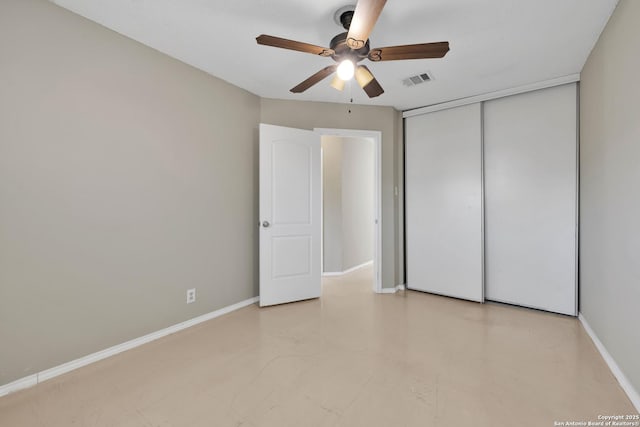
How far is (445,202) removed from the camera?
3770mm

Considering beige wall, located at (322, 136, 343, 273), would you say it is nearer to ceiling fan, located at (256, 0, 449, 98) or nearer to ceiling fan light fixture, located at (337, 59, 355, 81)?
ceiling fan, located at (256, 0, 449, 98)

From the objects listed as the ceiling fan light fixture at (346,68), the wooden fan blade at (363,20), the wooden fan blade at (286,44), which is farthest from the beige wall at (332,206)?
the wooden fan blade at (363,20)

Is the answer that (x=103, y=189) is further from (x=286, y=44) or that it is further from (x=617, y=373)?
(x=617, y=373)

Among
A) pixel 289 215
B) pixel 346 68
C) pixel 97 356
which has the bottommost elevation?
pixel 97 356

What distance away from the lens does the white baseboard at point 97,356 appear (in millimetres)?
1853

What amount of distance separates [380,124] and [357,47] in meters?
2.14

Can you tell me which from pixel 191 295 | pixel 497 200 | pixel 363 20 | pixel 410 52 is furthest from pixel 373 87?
pixel 191 295

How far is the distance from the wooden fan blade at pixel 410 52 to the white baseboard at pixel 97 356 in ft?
8.71

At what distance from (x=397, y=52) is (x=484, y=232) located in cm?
247

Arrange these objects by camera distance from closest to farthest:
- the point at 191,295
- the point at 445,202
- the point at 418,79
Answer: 1. the point at 191,295
2. the point at 418,79
3. the point at 445,202

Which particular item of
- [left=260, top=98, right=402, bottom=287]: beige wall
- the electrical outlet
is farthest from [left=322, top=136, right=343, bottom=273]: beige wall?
the electrical outlet

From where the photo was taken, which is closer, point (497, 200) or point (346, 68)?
point (346, 68)

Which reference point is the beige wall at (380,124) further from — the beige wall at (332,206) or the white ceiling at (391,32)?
the beige wall at (332,206)

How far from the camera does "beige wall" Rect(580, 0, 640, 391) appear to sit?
175cm
